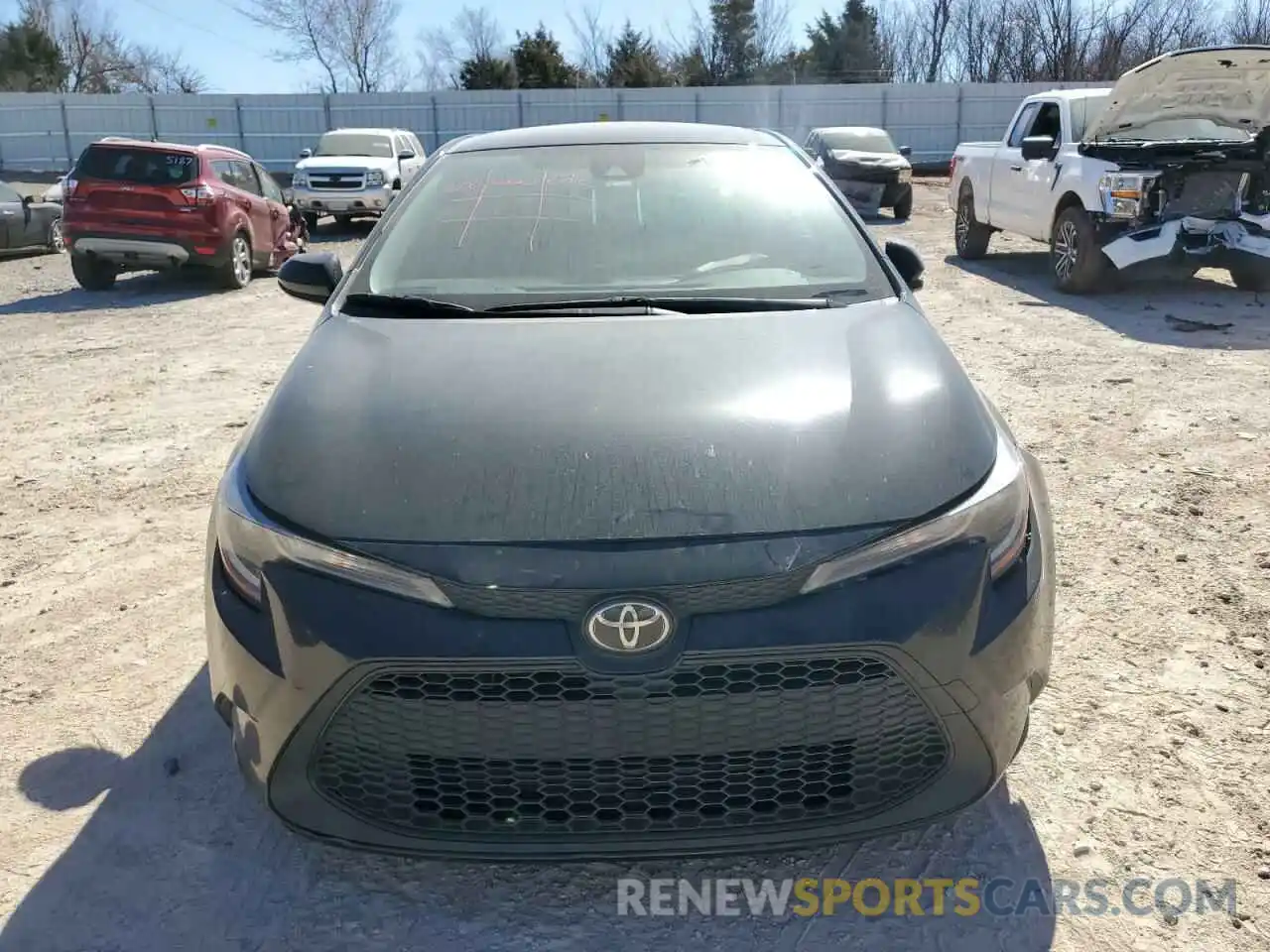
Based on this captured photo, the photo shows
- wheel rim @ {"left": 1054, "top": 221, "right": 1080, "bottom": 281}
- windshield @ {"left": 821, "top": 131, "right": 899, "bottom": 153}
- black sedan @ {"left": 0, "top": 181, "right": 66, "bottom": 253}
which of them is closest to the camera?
wheel rim @ {"left": 1054, "top": 221, "right": 1080, "bottom": 281}

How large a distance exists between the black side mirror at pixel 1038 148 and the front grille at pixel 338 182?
11.2 m

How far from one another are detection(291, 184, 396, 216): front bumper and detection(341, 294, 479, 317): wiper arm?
591 inches

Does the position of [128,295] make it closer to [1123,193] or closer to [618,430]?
[1123,193]

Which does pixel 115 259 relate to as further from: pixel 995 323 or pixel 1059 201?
pixel 1059 201

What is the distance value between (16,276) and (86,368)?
22.7ft

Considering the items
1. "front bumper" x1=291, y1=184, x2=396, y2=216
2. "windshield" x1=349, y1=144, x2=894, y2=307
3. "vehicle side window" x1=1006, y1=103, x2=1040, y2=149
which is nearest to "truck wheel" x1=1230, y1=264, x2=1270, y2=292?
"vehicle side window" x1=1006, y1=103, x2=1040, y2=149

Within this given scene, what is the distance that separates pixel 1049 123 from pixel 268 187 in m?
9.50

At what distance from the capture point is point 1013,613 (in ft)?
6.60

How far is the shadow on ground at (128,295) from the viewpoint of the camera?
1077 cm

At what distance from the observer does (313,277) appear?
11.5 feet

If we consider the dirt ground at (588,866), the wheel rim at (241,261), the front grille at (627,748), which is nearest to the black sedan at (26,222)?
the wheel rim at (241,261)

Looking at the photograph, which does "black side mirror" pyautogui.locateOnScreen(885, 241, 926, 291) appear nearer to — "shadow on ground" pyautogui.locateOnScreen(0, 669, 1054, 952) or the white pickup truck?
"shadow on ground" pyautogui.locateOnScreen(0, 669, 1054, 952)

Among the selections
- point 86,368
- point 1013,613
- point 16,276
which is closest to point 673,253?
point 1013,613

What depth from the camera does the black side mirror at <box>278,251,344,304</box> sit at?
3506 mm
